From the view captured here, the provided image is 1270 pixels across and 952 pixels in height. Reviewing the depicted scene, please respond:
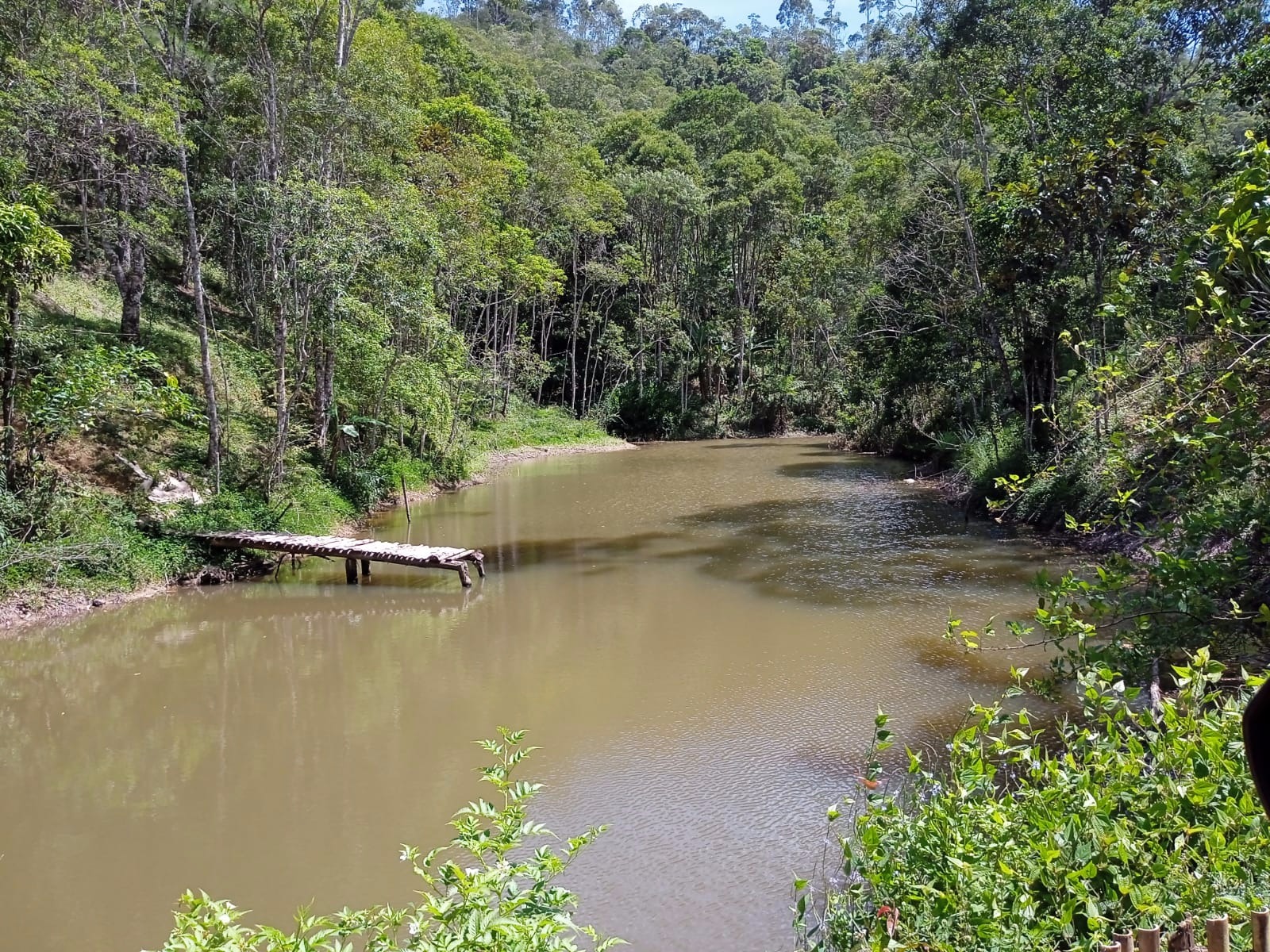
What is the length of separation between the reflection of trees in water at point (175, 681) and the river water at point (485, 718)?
31mm

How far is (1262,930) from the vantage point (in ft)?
6.30

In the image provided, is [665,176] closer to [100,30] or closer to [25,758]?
[100,30]

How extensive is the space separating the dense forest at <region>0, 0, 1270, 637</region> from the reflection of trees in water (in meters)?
1.51

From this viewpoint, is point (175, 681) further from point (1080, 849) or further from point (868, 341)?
point (868, 341)

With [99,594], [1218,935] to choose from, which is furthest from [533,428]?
[1218,935]

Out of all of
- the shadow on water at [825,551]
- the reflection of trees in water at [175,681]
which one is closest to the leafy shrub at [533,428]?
the shadow on water at [825,551]

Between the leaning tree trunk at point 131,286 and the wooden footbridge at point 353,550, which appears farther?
the leaning tree trunk at point 131,286

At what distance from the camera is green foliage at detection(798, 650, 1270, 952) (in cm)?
253

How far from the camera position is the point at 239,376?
56.6ft

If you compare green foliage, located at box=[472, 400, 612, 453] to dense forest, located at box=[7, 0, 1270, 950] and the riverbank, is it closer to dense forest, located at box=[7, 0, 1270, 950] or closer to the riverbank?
dense forest, located at box=[7, 0, 1270, 950]

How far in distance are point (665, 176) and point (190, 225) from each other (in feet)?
69.0

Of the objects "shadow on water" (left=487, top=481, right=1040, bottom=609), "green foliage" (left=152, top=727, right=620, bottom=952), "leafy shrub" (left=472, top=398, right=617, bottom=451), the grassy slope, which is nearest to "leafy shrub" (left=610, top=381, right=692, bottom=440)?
"leafy shrub" (left=472, top=398, right=617, bottom=451)

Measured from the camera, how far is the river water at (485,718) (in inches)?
188

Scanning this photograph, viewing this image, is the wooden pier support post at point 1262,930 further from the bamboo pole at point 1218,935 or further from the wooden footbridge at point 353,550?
the wooden footbridge at point 353,550
